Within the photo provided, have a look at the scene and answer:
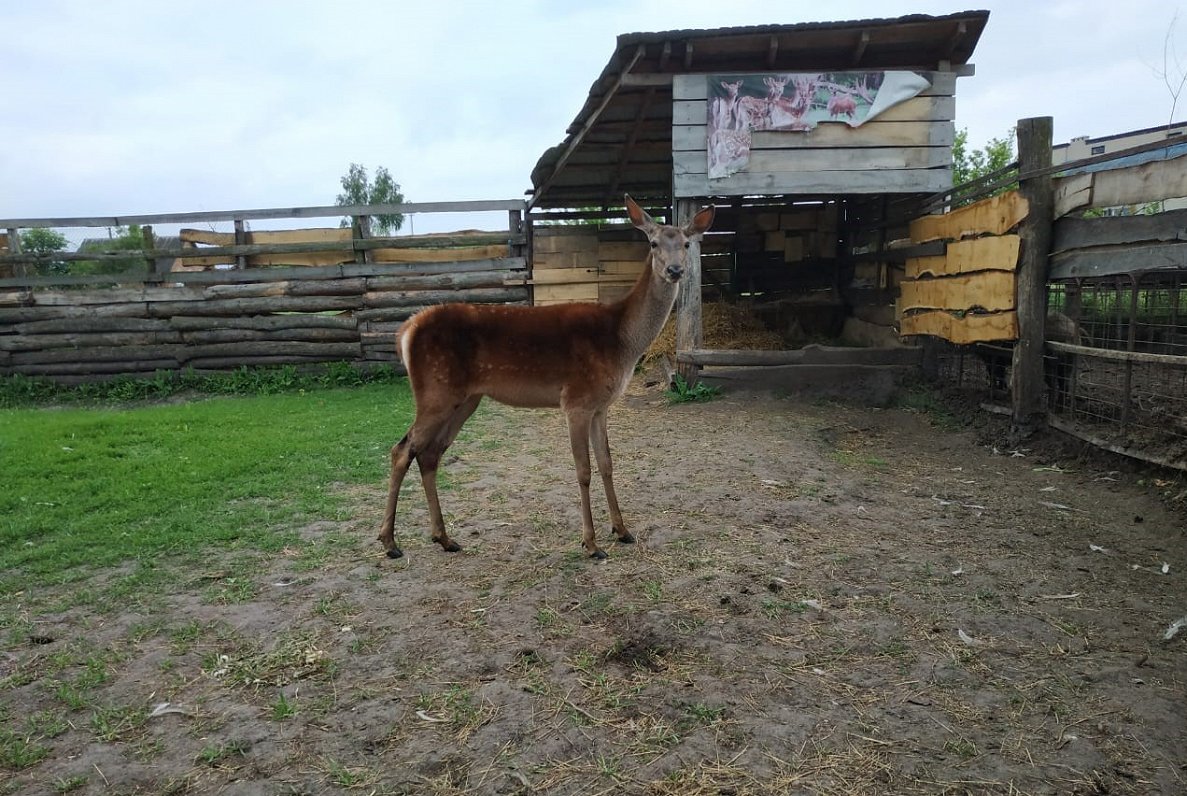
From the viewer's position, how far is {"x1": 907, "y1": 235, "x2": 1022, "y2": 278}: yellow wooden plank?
22.4ft

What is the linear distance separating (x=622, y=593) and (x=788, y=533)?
4.70 feet

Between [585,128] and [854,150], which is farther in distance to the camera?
Answer: [585,128]

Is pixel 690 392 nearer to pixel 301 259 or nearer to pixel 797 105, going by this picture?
pixel 797 105

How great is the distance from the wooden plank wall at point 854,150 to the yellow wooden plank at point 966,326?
164 cm

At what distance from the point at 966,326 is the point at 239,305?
1139 cm

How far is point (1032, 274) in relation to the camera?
6.72 meters

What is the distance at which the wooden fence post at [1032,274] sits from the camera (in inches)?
261

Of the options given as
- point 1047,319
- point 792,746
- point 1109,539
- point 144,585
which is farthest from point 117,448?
point 1047,319

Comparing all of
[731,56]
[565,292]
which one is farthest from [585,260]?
[731,56]

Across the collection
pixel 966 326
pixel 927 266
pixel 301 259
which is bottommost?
pixel 966 326

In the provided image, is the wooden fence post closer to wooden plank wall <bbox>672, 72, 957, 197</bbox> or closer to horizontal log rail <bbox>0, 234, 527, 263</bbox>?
wooden plank wall <bbox>672, 72, 957, 197</bbox>

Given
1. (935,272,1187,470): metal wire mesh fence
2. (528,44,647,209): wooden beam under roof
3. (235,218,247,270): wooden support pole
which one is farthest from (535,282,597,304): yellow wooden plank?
(935,272,1187,470): metal wire mesh fence

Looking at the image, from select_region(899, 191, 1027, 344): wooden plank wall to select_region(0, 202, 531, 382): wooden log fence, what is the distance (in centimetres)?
671

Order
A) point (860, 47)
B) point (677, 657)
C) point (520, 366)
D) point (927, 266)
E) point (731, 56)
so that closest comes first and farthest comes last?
point (677, 657) < point (520, 366) < point (927, 266) < point (860, 47) < point (731, 56)
